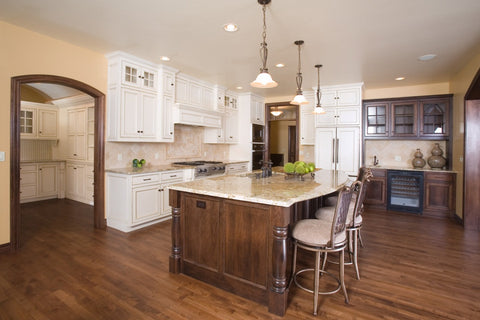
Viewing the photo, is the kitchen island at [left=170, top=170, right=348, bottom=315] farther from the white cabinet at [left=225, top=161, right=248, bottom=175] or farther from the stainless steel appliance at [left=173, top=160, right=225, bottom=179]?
the white cabinet at [left=225, top=161, right=248, bottom=175]

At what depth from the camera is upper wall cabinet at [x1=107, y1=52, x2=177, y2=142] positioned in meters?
3.86

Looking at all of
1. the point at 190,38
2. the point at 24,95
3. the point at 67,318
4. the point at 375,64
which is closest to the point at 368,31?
the point at 375,64

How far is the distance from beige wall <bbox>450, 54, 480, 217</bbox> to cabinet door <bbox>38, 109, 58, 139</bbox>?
26.7 feet

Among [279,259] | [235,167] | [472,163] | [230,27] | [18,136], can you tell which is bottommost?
[279,259]

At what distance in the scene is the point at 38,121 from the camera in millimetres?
5887

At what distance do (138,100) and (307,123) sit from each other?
3830mm

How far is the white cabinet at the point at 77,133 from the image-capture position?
567cm

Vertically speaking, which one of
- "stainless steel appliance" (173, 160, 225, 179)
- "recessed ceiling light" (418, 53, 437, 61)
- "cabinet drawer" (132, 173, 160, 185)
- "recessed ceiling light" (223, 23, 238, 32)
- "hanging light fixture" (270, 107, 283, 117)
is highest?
"recessed ceiling light" (418, 53, 437, 61)

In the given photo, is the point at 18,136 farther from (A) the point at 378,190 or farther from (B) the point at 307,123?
(A) the point at 378,190

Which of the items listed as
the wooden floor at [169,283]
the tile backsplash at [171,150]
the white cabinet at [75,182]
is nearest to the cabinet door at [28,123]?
the white cabinet at [75,182]

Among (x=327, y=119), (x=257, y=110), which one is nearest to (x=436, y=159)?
(x=327, y=119)

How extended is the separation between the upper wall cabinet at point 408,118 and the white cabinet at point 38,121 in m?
7.02

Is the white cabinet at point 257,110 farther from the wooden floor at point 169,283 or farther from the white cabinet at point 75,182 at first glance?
the white cabinet at point 75,182

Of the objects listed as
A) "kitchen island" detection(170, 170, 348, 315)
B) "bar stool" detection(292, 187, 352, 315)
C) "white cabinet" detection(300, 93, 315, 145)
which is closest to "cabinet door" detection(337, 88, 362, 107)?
"white cabinet" detection(300, 93, 315, 145)
